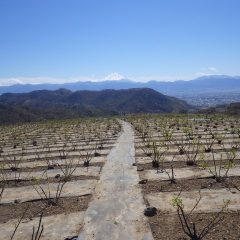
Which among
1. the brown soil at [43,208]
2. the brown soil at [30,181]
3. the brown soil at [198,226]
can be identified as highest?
the brown soil at [198,226]

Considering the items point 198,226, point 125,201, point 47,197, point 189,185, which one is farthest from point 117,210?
point 189,185

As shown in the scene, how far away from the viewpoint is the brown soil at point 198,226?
23.4 feet

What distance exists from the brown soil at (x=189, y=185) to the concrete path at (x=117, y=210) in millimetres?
385

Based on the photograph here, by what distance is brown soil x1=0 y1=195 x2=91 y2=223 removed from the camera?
917cm

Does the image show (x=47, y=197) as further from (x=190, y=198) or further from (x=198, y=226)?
(x=198, y=226)

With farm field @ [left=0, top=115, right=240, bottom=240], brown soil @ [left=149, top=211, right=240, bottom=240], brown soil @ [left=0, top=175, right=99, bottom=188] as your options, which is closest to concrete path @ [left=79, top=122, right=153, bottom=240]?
farm field @ [left=0, top=115, right=240, bottom=240]

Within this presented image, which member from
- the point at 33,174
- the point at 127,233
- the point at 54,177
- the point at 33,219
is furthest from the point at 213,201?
the point at 33,174

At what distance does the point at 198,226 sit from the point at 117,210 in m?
1.97

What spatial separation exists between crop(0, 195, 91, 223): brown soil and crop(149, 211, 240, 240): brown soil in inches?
80.1

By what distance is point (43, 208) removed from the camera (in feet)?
31.3

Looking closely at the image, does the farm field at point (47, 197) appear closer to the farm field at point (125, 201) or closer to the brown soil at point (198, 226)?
the farm field at point (125, 201)

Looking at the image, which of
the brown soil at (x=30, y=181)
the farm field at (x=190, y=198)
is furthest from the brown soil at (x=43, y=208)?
the brown soil at (x=30, y=181)

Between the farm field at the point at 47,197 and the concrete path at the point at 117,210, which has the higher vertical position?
the concrete path at the point at 117,210

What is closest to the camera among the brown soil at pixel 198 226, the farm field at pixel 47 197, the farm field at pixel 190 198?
the brown soil at pixel 198 226
